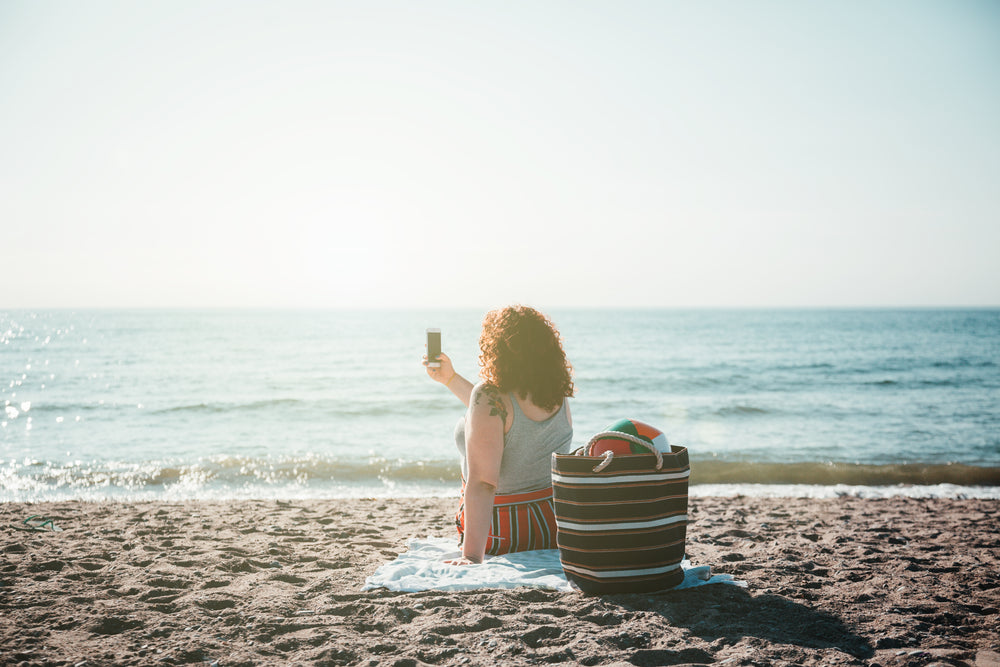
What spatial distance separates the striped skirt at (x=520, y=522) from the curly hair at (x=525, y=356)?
0.69 m

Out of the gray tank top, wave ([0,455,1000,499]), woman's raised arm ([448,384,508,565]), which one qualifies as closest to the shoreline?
wave ([0,455,1000,499])

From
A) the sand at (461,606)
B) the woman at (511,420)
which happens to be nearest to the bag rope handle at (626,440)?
the woman at (511,420)

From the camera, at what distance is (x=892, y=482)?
9.20 metres

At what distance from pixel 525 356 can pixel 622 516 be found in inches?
41.5

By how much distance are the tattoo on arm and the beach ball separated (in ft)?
2.01

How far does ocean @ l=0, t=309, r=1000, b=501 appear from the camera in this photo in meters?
9.22

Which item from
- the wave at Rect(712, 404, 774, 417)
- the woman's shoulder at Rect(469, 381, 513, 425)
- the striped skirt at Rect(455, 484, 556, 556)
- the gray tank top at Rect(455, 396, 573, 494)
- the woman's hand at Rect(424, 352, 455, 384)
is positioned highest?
the woman's hand at Rect(424, 352, 455, 384)

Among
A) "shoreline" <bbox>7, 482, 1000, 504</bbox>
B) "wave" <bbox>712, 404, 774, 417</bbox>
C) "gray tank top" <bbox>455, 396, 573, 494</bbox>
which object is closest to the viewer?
"gray tank top" <bbox>455, 396, 573, 494</bbox>

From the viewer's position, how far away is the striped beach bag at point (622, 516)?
130 inches

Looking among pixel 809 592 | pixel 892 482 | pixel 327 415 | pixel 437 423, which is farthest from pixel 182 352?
pixel 809 592

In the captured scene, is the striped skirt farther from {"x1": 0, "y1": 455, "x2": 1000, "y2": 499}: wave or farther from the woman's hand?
{"x1": 0, "y1": 455, "x2": 1000, "y2": 499}: wave

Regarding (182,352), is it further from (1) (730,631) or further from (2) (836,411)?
(1) (730,631)

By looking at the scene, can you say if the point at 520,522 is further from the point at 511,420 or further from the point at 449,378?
the point at 449,378

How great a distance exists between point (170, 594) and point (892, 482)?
9263 mm
